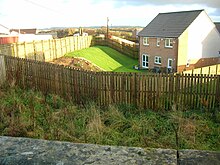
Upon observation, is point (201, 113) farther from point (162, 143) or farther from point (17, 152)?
point (17, 152)

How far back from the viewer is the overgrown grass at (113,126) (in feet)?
19.2

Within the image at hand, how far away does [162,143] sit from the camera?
5.84 metres

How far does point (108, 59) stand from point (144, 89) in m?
25.2

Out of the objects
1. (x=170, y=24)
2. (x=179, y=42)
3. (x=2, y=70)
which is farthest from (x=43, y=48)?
(x=170, y=24)

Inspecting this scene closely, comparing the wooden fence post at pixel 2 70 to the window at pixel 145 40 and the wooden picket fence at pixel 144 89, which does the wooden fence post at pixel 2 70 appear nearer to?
the wooden picket fence at pixel 144 89

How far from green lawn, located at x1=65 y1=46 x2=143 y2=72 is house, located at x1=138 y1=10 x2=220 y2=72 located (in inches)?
118

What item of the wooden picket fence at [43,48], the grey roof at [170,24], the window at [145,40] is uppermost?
the grey roof at [170,24]

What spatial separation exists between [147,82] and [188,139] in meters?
3.57

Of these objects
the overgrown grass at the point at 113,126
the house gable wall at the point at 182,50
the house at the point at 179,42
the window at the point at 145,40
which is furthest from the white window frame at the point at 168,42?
the overgrown grass at the point at 113,126

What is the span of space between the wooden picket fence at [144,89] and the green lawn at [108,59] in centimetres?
1899

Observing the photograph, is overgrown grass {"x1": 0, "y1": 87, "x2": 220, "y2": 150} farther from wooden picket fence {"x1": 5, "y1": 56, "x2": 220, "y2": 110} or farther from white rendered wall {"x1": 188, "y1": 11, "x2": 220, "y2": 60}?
white rendered wall {"x1": 188, "y1": 11, "x2": 220, "y2": 60}

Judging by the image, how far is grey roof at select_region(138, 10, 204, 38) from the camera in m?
28.2

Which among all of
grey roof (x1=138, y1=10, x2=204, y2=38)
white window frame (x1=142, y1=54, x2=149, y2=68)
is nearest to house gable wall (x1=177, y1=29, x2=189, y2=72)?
grey roof (x1=138, y1=10, x2=204, y2=38)

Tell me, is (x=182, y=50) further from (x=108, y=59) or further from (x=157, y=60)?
(x=108, y=59)
